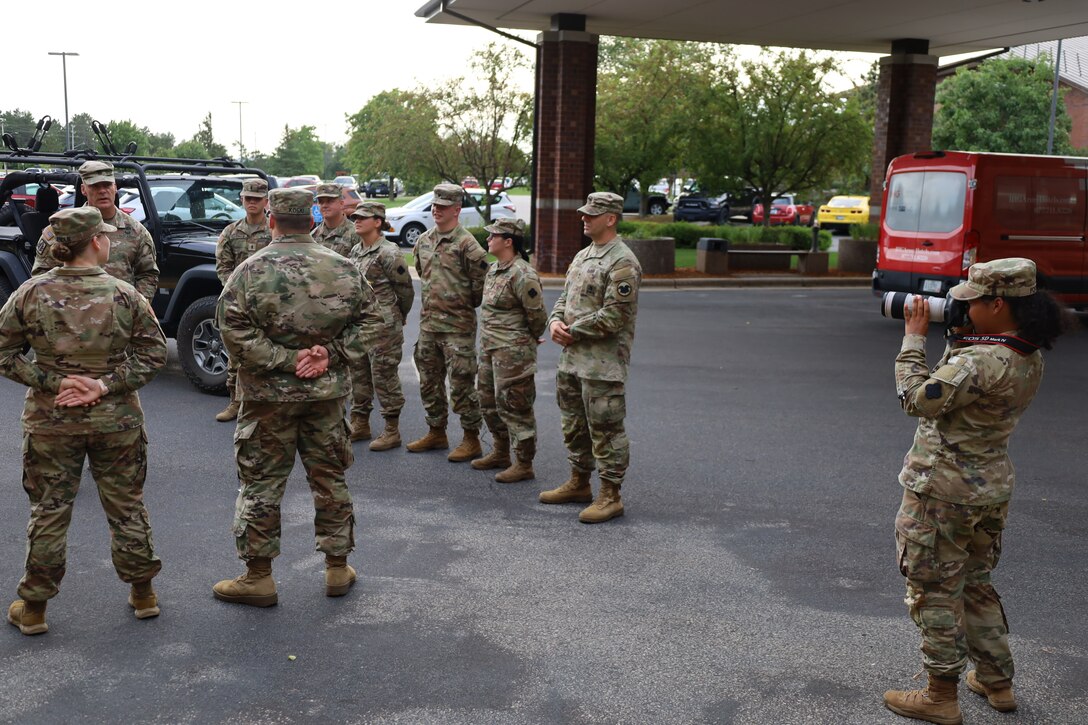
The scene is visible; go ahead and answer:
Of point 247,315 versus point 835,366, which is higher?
point 247,315

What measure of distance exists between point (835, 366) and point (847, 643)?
743 cm

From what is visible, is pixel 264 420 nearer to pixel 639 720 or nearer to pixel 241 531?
pixel 241 531

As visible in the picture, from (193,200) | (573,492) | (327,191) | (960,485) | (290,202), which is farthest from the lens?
(193,200)

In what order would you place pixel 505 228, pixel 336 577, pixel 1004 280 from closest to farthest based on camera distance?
pixel 1004 280 < pixel 336 577 < pixel 505 228

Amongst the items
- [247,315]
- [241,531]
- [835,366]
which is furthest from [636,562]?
[835,366]

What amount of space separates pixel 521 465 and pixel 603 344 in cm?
123

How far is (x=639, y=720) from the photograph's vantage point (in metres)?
3.88

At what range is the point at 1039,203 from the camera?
13961 mm

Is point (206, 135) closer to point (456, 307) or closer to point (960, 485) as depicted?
point (456, 307)

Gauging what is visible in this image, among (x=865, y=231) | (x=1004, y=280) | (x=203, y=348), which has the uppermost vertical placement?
(x=1004, y=280)

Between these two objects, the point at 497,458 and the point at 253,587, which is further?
the point at 497,458

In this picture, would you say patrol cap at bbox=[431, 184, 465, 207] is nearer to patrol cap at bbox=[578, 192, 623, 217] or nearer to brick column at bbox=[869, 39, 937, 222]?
patrol cap at bbox=[578, 192, 623, 217]

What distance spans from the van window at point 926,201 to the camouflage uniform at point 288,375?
10.9m

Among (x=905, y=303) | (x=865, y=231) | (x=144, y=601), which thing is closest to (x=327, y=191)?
(x=144, y=601)
